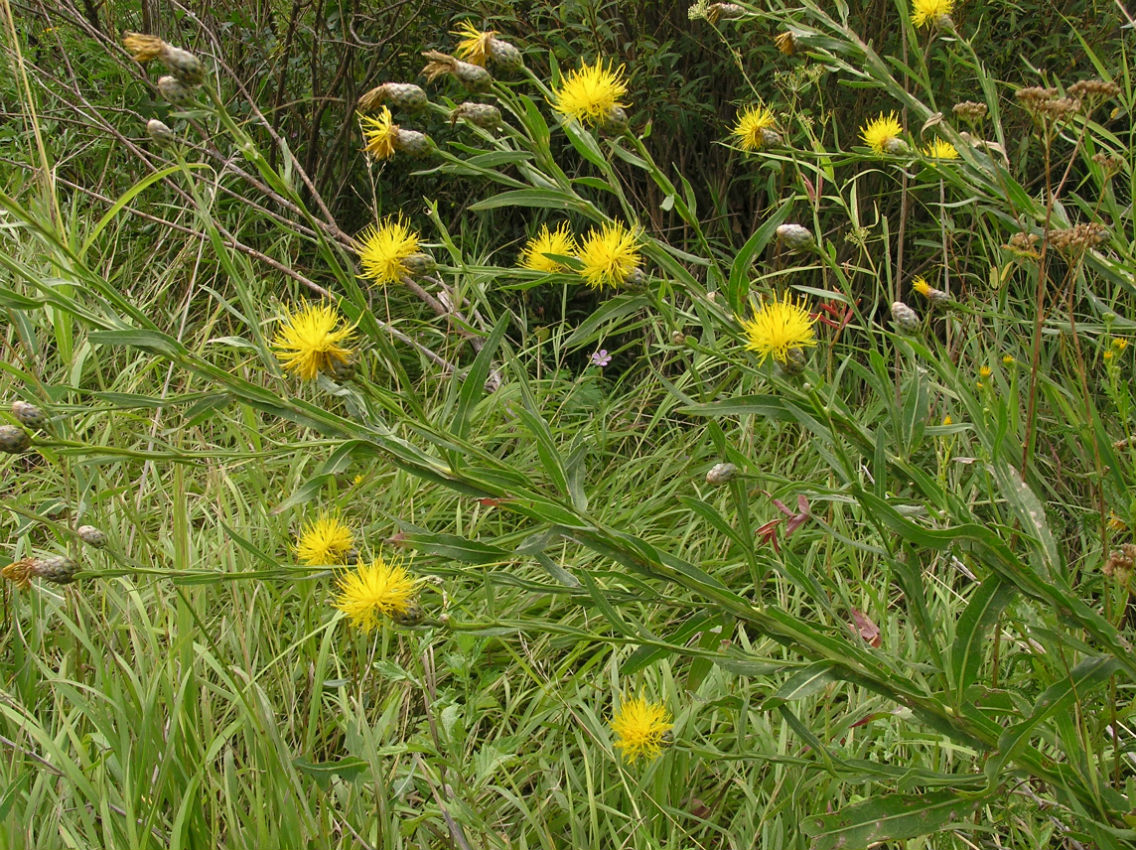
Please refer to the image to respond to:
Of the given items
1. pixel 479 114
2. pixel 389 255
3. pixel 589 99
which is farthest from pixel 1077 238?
pixel 389 255

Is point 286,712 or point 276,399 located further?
point 286,712

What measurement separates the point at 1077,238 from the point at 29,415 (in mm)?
1162

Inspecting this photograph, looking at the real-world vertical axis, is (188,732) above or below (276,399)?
below

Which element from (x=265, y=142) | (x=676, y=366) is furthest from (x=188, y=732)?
(x=265, y=142)

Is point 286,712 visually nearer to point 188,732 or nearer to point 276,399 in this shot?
point 188,732

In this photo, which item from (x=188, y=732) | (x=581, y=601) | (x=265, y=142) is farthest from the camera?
(x=265, y=142)

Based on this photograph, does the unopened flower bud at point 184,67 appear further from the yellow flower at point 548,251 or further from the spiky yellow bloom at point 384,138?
the yellow flower at point 548,251

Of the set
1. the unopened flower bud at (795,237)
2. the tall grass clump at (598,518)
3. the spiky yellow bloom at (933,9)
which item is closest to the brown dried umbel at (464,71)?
the tall grass clump at (598,518)

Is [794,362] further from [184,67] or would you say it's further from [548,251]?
[184,67]

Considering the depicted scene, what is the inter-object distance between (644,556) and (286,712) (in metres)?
1.15

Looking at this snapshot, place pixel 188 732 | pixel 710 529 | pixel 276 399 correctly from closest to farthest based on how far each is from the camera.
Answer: pixel 276 399
pixel 188 732
pixel 710 529

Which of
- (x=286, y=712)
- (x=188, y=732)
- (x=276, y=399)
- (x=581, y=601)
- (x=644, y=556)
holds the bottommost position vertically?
(x=286, y=712)

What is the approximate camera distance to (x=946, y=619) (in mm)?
1867

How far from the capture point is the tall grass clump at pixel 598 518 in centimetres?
104
